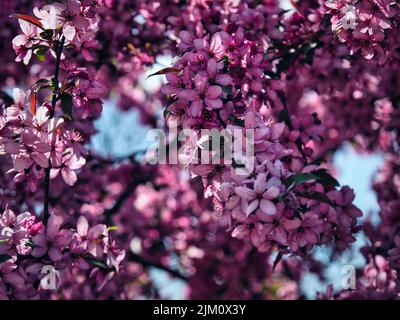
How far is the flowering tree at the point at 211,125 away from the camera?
283 centimetres

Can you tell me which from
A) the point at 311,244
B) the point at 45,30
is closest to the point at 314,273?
the point at 311,244

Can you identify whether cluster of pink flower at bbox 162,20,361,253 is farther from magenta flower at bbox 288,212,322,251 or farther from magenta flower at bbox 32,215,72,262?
magenta flower at bbox 32,215,72,262

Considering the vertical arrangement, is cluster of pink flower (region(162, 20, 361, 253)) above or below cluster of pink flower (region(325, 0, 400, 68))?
below

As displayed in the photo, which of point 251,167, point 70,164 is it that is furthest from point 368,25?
point 70,164

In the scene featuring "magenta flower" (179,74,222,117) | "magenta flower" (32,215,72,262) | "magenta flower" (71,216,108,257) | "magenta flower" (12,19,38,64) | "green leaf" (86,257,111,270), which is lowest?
"green leaf" (86,257,111,270)

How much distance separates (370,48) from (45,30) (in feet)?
Answer: 5.93

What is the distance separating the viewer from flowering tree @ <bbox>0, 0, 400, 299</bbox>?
111 inches

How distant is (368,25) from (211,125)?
104cm

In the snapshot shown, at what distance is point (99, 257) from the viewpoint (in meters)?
3.36

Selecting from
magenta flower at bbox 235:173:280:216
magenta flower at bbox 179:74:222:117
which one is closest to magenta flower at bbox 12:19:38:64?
magenta flower at bbox 179:74:222:117

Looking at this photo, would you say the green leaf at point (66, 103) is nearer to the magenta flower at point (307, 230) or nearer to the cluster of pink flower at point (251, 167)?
the cluster of pink flower at point (251, 167)

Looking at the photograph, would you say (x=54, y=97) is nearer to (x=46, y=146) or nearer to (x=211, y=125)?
(x=46, y=146)

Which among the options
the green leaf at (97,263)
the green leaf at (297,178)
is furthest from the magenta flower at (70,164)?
the green leaf at (297,178)

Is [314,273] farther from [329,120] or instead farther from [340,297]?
[340,297]
